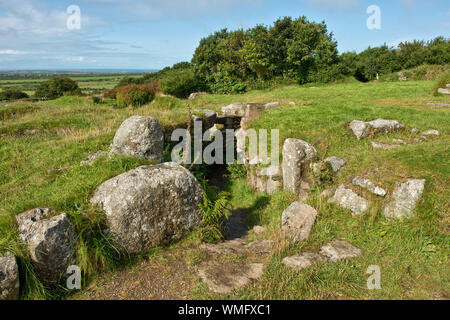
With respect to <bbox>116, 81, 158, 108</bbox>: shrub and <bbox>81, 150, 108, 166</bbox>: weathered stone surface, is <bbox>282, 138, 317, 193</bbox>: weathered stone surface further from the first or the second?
<bbox>116, 81, 158, 108</bbox>: shrub

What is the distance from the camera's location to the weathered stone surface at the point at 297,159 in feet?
26.9

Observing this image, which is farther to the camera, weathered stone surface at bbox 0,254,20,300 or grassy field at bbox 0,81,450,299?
grassy field at bbox 0,81,450,299

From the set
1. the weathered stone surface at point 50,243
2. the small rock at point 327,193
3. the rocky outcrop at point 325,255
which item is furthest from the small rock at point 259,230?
the weathered stone surface at point 50,243

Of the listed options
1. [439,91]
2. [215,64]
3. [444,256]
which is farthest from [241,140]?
[215,64]

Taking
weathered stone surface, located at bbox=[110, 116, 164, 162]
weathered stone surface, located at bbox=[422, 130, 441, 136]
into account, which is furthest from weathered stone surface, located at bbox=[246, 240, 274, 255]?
weathered stone surface, located at bbox=[422, 130, 441, 136]

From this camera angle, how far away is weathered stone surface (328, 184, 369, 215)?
21.5 ft

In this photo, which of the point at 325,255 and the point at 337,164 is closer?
the point at 325,255

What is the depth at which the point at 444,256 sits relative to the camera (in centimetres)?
511

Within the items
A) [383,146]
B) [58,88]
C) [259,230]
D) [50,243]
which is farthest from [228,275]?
[58,88]

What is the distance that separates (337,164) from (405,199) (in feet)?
7.02

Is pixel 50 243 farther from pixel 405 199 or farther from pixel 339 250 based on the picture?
pixel 405 199

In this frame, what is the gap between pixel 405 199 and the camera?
20.0 ft

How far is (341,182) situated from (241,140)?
5.45m

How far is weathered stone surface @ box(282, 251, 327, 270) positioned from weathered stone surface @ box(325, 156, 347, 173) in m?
3.10
